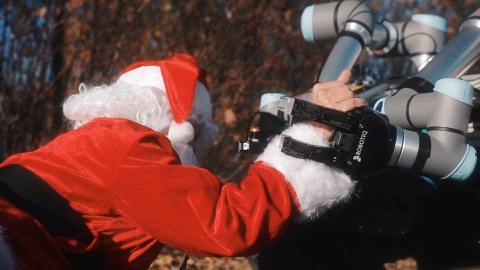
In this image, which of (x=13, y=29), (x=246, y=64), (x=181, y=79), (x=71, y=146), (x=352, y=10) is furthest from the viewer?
(x=246, y=64)

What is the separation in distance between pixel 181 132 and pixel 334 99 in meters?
0.60

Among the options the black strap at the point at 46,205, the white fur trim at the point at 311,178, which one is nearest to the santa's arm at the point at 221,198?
the white fur trim at the point at 311,178

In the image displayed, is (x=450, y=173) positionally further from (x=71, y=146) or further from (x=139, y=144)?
(x=71, y=146)

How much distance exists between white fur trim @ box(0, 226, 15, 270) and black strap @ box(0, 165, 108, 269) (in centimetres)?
13

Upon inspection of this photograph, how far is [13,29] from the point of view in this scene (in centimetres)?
621

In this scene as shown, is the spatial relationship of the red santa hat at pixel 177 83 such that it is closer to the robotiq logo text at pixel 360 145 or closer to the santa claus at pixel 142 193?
the santa claus at pixel 142 193

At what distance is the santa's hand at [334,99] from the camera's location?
1805 mm

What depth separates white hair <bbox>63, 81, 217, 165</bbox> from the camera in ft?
7.04

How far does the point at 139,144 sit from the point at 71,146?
0.30 meters

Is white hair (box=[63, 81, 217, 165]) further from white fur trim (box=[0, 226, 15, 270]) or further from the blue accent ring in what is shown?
the blue accent ring

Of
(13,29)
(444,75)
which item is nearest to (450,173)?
(444,75)

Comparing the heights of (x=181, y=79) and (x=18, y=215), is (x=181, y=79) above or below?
above

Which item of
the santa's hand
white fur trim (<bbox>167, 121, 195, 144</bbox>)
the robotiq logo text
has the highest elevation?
the santa's hand

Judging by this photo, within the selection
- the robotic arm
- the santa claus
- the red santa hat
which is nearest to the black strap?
the santa claus
